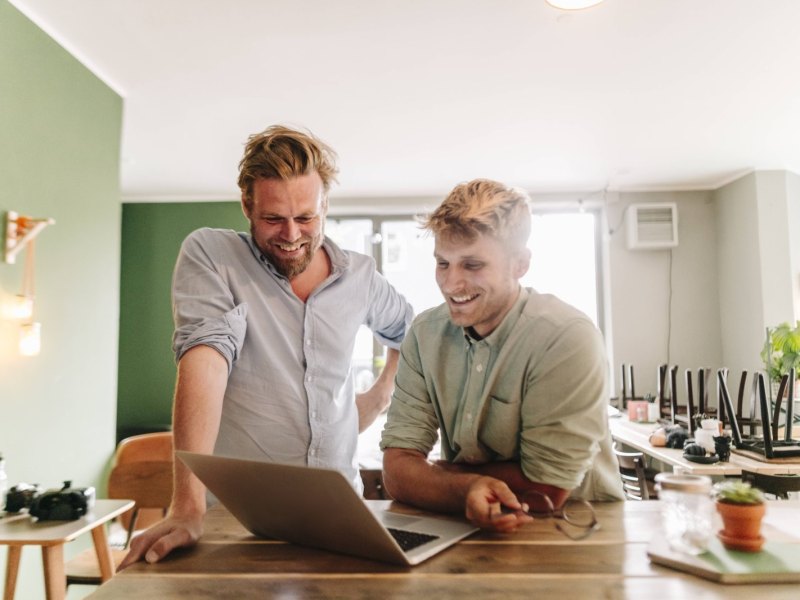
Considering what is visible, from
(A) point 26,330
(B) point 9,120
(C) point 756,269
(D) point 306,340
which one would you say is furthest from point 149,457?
(C) point 756,269

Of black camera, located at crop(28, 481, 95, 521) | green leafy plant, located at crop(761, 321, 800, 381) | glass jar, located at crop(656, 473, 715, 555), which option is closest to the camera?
glass jar, located at crop(656, 473, 715, 555)

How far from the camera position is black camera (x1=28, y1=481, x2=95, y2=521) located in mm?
2404

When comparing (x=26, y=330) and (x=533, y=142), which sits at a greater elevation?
(x=533, y=142)

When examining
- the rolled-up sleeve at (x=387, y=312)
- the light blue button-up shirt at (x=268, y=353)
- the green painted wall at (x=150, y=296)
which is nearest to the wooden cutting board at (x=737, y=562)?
the light blue button-up shirt at (x=268, y=353)

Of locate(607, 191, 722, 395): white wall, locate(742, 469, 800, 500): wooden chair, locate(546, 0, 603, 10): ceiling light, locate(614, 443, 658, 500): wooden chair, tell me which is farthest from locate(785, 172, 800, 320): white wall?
locate(546, 0, 603, 10): ceiling light

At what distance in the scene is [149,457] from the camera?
11.9 ft

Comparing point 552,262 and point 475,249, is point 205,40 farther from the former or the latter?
point 552,262

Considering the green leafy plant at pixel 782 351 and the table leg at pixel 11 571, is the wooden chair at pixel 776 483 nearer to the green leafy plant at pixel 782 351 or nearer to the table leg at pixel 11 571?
the green leafy plant at pixel 782 351

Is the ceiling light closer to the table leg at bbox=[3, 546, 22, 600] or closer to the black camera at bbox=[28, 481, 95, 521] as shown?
the black camera at bbox=[28, 481, 95, 521]

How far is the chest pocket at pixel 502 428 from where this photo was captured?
51.2 inches

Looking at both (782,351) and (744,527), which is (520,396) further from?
(782,351)

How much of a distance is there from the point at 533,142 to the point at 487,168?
765mm

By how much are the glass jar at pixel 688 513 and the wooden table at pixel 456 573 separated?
0.18 ft

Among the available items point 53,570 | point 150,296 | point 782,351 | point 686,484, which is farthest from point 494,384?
point 150,296
